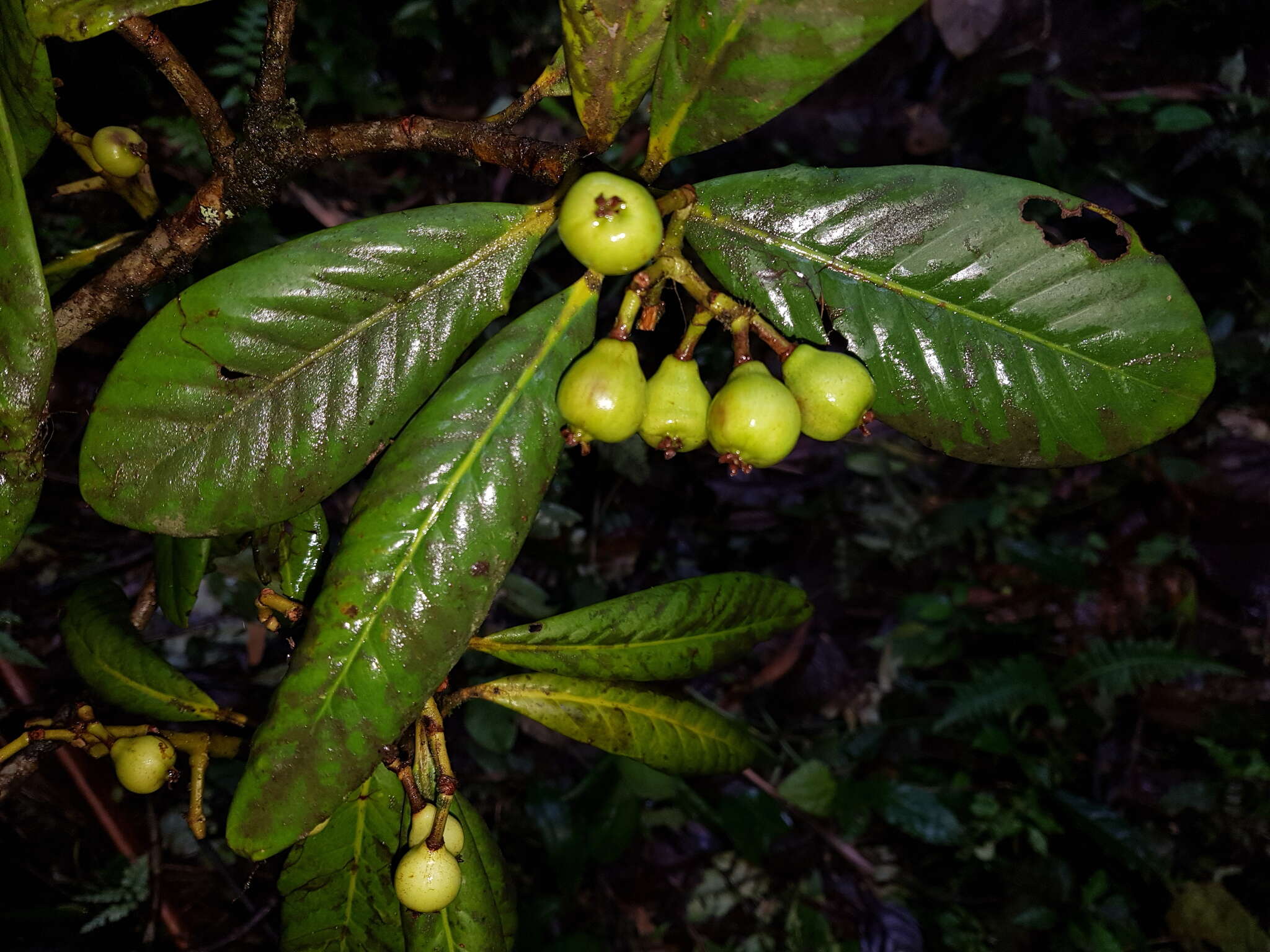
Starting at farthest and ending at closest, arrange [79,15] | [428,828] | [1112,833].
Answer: [1112,833] → [428,828] → [79,15]

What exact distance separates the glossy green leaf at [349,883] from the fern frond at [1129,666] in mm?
3758

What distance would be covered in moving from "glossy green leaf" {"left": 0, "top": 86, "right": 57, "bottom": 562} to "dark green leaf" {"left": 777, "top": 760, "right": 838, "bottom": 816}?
329 cm

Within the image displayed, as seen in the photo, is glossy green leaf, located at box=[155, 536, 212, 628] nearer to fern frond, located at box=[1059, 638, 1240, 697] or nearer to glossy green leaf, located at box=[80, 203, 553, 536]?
glossy green leaf, located at box=[80, 203, 553, 536]

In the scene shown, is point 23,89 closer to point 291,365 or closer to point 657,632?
point 291,365

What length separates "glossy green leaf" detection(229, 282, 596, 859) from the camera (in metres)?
0.98

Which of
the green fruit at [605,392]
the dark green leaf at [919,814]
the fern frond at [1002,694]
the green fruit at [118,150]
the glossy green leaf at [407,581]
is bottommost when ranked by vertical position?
the dark green leaf at [919,814]

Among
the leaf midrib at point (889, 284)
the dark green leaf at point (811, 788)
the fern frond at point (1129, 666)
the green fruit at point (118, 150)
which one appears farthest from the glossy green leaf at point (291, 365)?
the fern frond at point (1129, 666)

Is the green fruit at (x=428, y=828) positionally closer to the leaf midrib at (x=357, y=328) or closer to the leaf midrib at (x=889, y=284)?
the leaf midrib at (x=357, y=328)

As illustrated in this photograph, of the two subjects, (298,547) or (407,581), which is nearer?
(407,581)

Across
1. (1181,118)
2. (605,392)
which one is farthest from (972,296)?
(1181,118)

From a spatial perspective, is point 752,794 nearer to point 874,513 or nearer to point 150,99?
point 874,513

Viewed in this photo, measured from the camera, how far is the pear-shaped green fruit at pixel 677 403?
3.59 feet

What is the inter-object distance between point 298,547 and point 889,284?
45.5 inches

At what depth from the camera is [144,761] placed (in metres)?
1.28
